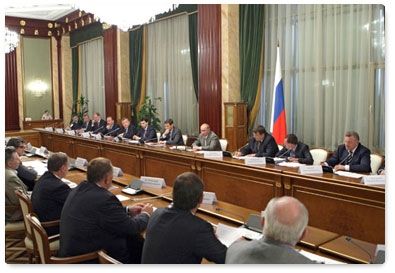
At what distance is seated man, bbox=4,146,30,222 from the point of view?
136 inches

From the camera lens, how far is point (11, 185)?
3.46 metres

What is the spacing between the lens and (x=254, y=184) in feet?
13.6

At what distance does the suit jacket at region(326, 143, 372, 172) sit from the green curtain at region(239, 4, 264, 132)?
238 cm

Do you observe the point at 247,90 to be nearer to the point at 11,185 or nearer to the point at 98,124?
the point at 98,124

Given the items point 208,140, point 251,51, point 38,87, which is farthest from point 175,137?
point 38,87

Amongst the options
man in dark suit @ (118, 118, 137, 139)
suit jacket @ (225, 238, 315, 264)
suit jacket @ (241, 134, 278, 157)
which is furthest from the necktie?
man in dark suit @ (118, 118, 137, 139)

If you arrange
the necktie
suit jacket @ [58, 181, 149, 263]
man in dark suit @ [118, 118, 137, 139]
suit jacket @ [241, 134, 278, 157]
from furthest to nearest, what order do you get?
man in dark suit @ [118, 118, 137, 139] → suit jacket @ [241, 134, 278, 157] → the necktie → suit jacket @ [58, 181, 149, 263]

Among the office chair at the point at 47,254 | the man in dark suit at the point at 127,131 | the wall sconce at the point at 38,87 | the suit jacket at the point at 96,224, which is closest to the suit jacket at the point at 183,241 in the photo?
the suit jacket at the point at 96,224

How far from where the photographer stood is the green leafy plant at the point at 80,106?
37.3 feet

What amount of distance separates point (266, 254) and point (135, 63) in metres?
8.33

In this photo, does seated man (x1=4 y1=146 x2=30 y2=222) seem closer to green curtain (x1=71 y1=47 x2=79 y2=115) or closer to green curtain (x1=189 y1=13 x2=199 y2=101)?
green curtain (x1=189 y1=13 x2=199 y2=101)
